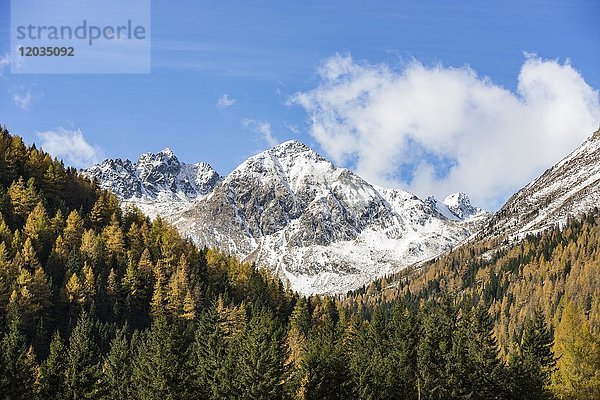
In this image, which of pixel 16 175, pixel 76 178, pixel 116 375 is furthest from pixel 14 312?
pixel 76 178

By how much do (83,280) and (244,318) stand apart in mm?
32386

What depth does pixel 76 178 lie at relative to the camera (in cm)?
15575

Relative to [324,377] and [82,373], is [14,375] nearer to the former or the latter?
[82,373]

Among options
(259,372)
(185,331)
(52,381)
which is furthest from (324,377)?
(185,331)

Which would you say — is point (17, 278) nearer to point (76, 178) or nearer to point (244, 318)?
point (244, 318)

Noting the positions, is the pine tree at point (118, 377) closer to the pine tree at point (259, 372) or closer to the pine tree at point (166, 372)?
the pine tree at point (166, 372)

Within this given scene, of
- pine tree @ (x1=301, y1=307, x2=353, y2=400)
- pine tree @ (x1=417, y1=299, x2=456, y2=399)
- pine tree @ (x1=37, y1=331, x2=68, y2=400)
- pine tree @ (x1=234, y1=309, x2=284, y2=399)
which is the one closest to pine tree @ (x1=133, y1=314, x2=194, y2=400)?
pine tree @ (x1=234, y1=309, x2=284, y2=399)

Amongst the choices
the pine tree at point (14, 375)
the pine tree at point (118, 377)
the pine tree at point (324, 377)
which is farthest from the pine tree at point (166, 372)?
the pine tree at point (324, 377)

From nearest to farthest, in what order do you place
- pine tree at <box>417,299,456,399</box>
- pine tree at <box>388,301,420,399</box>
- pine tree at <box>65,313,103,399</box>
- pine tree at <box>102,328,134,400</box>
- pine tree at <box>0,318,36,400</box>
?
pine tree at <box>0,318,36,400</box>, pine tree at <box>65,313,103,399</box>, pine tree at <box>102,328,134,400</box>, pine tree at <box>417,299,456,399</box>, pine tree at <box>388,301,420,399</box>

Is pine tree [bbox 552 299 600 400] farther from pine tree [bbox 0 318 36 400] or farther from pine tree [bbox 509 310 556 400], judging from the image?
pine tree [bbox 0 318 36 400]

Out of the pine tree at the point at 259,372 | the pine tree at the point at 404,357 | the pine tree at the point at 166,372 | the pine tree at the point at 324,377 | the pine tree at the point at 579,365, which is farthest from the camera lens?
the pine tree at the point at 404,357

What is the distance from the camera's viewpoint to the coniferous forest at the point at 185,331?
61281 millimetres

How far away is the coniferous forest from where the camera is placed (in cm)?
6128

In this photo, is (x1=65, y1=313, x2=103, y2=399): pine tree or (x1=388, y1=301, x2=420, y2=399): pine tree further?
(x1=388, y1=301, x2=420, y2=399): pine tree
